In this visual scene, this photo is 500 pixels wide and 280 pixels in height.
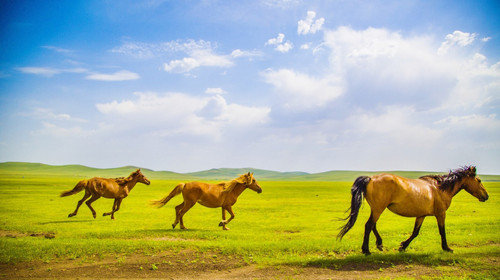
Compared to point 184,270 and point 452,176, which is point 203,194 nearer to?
point 184,270

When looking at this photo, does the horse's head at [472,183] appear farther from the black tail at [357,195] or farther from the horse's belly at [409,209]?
the black tail at [357,195]

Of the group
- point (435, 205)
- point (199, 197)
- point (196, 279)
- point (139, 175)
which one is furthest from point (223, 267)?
point (139, 175)

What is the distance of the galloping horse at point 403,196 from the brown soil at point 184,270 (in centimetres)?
159

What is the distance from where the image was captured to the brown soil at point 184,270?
8.66 meters

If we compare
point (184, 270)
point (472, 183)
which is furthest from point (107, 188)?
point (472, 183)

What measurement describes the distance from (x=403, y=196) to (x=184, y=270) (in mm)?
7210

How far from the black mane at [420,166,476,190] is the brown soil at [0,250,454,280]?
354 centimetres

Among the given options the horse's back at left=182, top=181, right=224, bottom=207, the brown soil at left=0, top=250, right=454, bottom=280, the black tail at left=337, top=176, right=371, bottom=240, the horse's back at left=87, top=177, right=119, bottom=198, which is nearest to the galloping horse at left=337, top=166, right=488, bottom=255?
the black tail at left=337, top=176, right=371, bottom=240

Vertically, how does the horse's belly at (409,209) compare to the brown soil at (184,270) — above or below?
above

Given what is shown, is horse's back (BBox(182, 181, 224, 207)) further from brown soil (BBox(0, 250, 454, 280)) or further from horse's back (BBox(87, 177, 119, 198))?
horse's back (BBox(87, 177, 119, 198))

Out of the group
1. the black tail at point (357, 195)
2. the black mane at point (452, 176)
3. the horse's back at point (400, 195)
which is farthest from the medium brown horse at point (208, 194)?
the black mane at point (452, 176)

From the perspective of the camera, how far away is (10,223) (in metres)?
17.8

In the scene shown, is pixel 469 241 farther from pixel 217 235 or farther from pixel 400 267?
pixel 217 235

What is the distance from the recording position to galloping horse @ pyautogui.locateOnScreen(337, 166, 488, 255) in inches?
403
